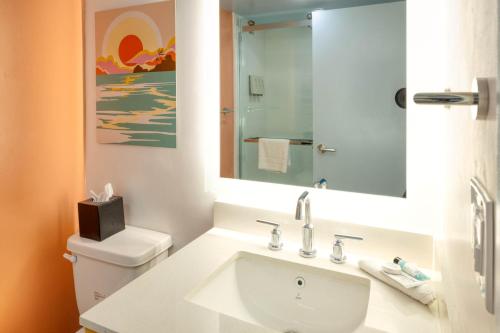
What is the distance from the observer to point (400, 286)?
3.00 feet

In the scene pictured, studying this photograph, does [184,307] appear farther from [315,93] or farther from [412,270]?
[315,93]

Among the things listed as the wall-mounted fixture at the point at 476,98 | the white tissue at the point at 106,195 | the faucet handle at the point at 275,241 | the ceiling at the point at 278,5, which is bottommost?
the faucet handle at the point at 275,241

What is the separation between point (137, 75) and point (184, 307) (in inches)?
40.5

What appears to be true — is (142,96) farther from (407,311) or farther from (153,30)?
(407,311)

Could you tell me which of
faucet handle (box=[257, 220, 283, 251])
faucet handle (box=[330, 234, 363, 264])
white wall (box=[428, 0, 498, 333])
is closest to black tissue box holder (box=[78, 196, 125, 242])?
faucet handle (box=[257, 220, 283, 251])

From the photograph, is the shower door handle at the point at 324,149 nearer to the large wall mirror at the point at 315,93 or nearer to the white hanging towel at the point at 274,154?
the large wall mirror at the point at 315,93

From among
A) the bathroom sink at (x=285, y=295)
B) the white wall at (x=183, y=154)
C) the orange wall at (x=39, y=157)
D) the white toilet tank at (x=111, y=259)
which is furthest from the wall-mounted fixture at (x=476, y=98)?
the orange wall at (x=39, y=157)

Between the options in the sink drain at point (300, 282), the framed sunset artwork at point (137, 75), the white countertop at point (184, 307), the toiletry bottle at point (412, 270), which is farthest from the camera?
the framed sunset artwork at point (137, 75)

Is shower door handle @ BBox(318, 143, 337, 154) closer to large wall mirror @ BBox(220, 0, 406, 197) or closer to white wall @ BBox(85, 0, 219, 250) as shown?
large wall mirror @ BBox(220, 0, 406, 197)

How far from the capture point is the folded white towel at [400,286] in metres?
0.87

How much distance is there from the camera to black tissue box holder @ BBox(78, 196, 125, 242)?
139cm

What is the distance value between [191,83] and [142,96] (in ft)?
0.82

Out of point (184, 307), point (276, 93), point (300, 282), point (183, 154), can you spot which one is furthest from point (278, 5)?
point (184, 307)

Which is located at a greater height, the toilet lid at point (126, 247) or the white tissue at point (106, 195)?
the white tissue at point (106, 195)
